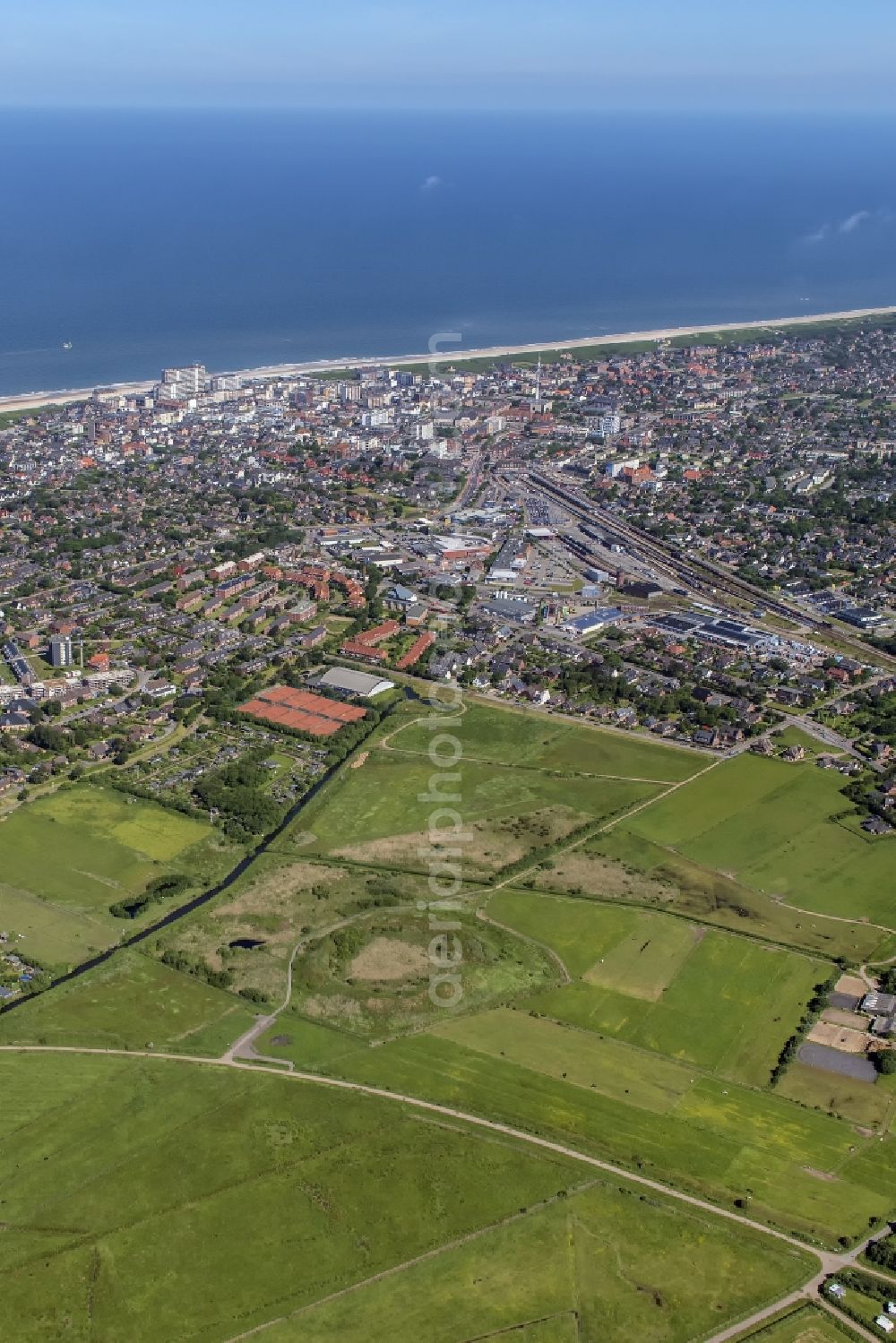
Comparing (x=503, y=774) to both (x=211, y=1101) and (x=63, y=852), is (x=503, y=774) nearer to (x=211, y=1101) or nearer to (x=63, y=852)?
(x=63, y=852)

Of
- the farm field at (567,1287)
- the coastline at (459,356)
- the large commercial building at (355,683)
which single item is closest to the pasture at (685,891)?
the farm field at (567,1287)

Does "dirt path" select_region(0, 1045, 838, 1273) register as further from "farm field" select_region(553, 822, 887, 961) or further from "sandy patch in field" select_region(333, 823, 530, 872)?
"farm field" select_region(553, 822, 887, 961)

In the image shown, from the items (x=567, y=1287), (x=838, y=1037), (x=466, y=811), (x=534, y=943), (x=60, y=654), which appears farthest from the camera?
(x=60, y=654)

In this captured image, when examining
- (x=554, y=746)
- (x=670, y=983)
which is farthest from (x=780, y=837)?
(x=554, y=746)

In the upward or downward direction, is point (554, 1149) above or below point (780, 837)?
below

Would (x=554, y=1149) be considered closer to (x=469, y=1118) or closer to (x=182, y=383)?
(x=469, y=1118)

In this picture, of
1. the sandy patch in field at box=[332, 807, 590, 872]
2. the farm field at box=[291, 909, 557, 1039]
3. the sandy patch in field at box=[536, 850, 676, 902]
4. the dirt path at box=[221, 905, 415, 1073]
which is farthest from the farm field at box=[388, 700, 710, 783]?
the dirt path at box=[221, 905, 415, 1073]

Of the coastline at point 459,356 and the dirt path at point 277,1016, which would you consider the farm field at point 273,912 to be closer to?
the dirt path at point 277,1016
